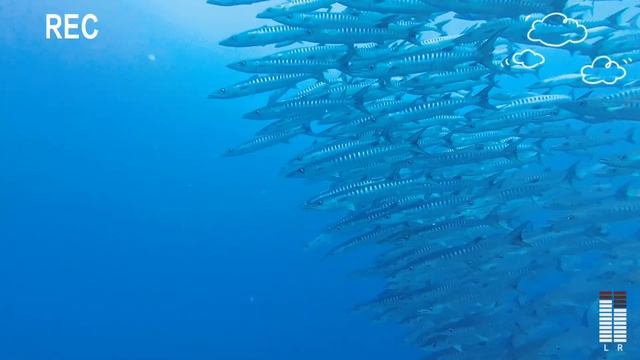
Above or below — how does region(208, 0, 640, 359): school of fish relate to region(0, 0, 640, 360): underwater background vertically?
above

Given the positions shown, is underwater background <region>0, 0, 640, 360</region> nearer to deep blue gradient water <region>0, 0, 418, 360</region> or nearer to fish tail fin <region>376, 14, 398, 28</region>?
deep blue gradient water <region>0, 0, 418, 360</region>

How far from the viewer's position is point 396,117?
6.27 m

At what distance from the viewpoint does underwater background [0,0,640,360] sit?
12.1 meters

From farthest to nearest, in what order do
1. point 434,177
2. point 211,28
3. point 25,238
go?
point 25,238, point 211,28, point 434,177

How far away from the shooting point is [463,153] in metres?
6.40

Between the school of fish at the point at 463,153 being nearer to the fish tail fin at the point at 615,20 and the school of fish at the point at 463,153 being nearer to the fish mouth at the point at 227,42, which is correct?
the fish tail fin at the point at 615,20

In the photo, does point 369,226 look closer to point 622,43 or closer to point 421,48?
point 421,48

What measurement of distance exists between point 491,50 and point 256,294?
8.97 m

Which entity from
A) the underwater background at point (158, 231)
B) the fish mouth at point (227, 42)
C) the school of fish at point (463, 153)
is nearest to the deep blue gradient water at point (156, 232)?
the underwater background at point (158, 231)

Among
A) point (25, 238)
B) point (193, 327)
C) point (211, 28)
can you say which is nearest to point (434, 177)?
point (211, 28)

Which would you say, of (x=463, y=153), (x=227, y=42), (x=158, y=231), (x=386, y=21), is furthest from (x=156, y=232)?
(x=386, y=21)

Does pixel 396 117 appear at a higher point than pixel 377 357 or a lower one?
higher
